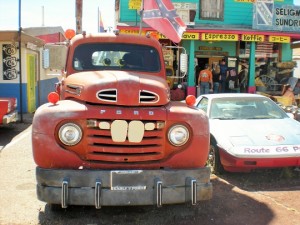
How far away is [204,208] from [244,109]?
9.36 ft

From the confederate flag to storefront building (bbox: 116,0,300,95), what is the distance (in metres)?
3.95

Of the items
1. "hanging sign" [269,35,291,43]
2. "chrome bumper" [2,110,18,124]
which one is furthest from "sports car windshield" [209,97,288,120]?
"hanging sign" [269,35,291,43]

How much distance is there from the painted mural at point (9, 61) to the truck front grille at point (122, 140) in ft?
36.5

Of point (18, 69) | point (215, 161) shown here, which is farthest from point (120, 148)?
point (18, 69)

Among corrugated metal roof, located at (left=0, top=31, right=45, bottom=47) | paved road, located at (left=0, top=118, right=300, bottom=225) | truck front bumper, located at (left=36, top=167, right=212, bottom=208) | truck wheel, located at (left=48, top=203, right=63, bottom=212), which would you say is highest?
corrugated metal roof, located at (left=0, top=31, right=45, bottom=47)

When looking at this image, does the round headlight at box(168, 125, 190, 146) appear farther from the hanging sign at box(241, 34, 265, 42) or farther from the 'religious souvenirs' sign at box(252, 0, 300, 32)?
the 'religious souvenirs' sign at box(252, 0, 300, 32)

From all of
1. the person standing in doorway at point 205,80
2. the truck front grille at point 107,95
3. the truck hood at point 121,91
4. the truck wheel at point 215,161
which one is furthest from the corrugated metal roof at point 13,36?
the truck front grille at point 107,95

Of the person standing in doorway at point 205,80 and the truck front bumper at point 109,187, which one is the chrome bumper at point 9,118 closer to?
the truck front bumper at point 109,187

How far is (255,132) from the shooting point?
6.30 m

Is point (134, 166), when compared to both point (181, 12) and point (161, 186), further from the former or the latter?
point (181, 12)

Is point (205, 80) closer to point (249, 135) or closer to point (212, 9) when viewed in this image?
point (212, 9)

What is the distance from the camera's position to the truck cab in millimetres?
4012

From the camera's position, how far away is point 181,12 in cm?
1630

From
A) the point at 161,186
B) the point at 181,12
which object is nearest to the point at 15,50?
the point at 181,12
